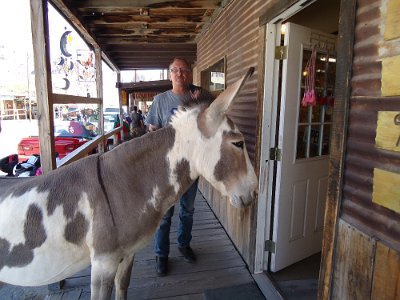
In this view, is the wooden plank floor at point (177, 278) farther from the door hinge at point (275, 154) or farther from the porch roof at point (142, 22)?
the porch roof at point (142, 22)

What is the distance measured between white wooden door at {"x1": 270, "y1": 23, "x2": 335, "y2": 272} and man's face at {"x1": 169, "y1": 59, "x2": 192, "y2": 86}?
0.86 m

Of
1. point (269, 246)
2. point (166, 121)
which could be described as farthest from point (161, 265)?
point (166, 121)

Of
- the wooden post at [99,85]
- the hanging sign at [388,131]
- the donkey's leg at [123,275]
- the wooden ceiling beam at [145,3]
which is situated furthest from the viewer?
the wooden post at [99,85]

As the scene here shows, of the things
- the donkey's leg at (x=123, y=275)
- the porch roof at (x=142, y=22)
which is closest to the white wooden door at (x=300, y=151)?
the donkey's leg at (x=123, y=275)

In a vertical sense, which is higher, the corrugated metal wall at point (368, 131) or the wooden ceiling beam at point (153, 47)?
the wooden ceiling beam at point (153, 47)

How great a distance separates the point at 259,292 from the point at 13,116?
24756 mm

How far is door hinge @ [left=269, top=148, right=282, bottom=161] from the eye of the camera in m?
2.35

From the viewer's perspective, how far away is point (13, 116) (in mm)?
21375

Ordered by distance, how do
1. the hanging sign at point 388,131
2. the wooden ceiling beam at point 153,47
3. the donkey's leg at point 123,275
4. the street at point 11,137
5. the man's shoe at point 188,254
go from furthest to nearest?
the street at point 11,137 → the wooden ceiling beam at point 153,47 → the man's shoe at point 188,254 → the donkey's leg at point 123,275 → the hanging sign at point 388,131

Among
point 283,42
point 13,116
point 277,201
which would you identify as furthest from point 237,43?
point 13,116

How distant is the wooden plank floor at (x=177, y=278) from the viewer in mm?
2352

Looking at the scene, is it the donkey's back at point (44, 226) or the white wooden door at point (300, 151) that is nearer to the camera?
the donkey's back at point (44, 226)

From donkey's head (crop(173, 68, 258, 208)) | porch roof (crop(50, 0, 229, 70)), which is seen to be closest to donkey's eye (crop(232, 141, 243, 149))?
donkey's head (crop(173, 68, 258, 208))

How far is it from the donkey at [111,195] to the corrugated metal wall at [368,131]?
18.9 inches
